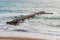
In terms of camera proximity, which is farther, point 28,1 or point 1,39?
point 28,1

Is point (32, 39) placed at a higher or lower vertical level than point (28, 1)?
lower

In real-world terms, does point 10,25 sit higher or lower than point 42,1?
lower

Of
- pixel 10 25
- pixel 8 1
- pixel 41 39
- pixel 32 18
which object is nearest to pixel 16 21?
pixel 10 25

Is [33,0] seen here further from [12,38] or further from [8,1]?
[12,38]

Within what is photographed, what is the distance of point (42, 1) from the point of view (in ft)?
48.9

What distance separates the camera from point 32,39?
13.8 ft

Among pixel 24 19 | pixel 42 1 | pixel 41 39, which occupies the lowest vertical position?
pixel 41 39

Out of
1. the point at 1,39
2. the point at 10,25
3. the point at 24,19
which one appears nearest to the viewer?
the point at 1,39

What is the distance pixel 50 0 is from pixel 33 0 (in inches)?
63.8

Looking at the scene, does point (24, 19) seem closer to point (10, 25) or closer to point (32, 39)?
point (10, 25)

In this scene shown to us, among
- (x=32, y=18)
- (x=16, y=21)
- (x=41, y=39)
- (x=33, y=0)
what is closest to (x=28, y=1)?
(x=33, y=0)

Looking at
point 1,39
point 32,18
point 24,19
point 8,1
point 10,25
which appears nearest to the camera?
point 1,39

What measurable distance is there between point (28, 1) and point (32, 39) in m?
11.0

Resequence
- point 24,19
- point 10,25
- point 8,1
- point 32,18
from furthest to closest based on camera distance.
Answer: point 8,1, point 32,18, point 24,19, point 10,25
